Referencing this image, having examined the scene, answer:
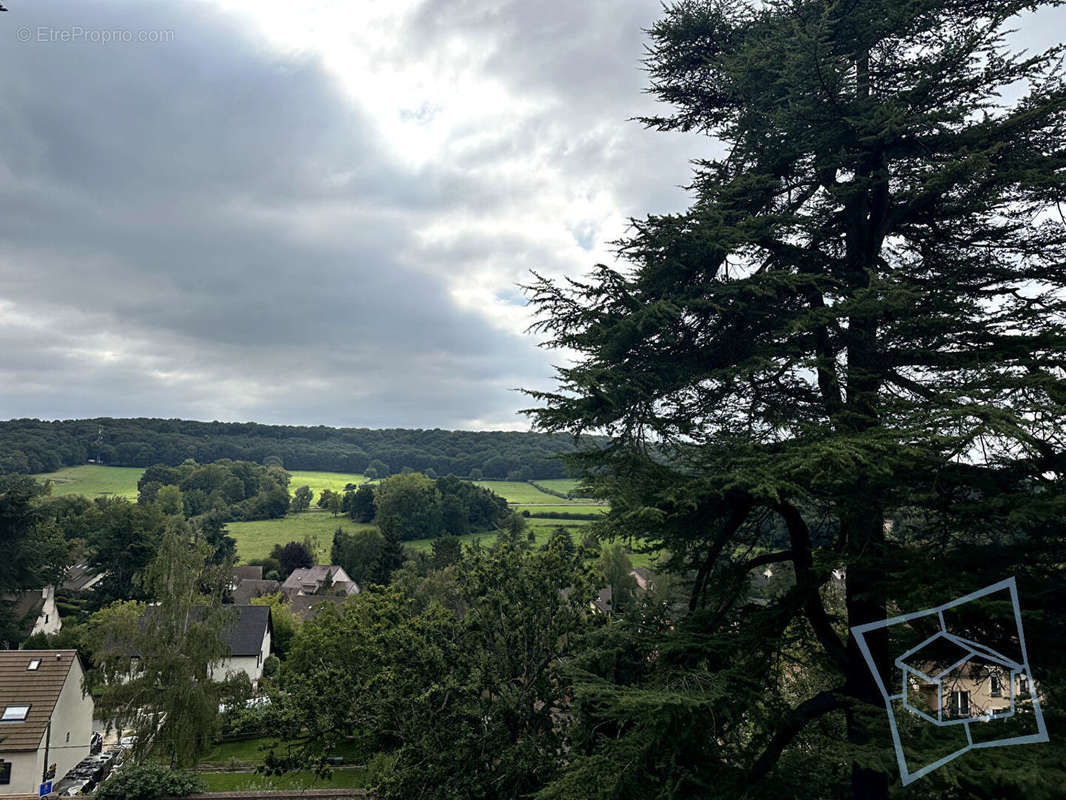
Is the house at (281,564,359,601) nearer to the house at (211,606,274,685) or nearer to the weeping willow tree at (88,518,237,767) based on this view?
the house at (211,606,274,685)

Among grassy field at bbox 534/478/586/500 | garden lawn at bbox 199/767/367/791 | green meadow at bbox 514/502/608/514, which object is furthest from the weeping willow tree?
grassy field at bbox 534/478/586/500

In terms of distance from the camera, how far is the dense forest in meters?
110

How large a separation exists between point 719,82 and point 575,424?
19.2 feet

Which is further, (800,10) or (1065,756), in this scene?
(800,10)

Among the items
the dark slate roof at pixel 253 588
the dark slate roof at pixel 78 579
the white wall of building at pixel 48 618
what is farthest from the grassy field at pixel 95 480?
the white wall of building at pixel 48 618

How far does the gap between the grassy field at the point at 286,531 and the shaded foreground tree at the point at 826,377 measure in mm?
72155

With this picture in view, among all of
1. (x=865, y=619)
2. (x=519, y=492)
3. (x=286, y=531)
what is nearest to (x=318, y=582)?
(x=286, y=531)

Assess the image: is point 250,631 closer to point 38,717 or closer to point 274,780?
point 38,717

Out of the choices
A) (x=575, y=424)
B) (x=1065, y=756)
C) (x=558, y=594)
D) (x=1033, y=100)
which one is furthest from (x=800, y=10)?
(x=558, y=594)

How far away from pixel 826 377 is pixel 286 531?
3345 inches

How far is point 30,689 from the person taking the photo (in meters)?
23.0

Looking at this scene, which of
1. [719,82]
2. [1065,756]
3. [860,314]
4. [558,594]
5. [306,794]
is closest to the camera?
[1065,756]

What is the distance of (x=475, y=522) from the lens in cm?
7875

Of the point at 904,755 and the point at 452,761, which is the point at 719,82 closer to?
the point at 904,755
